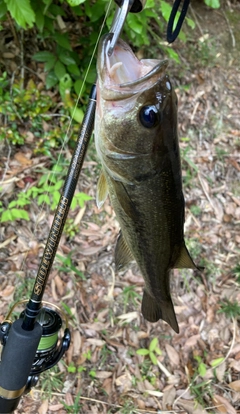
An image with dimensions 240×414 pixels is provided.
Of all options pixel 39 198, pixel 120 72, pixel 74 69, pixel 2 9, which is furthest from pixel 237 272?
pixel 2 9

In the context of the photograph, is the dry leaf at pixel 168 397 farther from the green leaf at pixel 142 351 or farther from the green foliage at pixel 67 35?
the green foliage at pixel 67 35

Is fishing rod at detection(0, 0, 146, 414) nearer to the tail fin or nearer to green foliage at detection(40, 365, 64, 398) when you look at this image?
the tail fin

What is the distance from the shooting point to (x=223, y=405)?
9.39 ft

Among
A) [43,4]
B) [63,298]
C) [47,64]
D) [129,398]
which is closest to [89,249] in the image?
[63,298]

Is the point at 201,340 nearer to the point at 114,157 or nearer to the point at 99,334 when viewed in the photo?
the point at 99,334

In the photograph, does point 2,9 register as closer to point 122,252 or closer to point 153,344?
point 122,252

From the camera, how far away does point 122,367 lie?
2.89 meters

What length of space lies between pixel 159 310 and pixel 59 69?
83.9 inches

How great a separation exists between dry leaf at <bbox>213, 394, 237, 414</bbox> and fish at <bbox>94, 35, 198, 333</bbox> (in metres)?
1.86

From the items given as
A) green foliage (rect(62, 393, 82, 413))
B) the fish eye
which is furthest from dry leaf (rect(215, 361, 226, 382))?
the fish eye

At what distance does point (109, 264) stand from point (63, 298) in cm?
51

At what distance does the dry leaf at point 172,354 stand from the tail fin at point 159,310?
139 cm

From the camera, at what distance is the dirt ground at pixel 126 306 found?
9.06 ft

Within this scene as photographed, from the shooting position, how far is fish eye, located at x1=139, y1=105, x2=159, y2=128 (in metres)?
1.18
